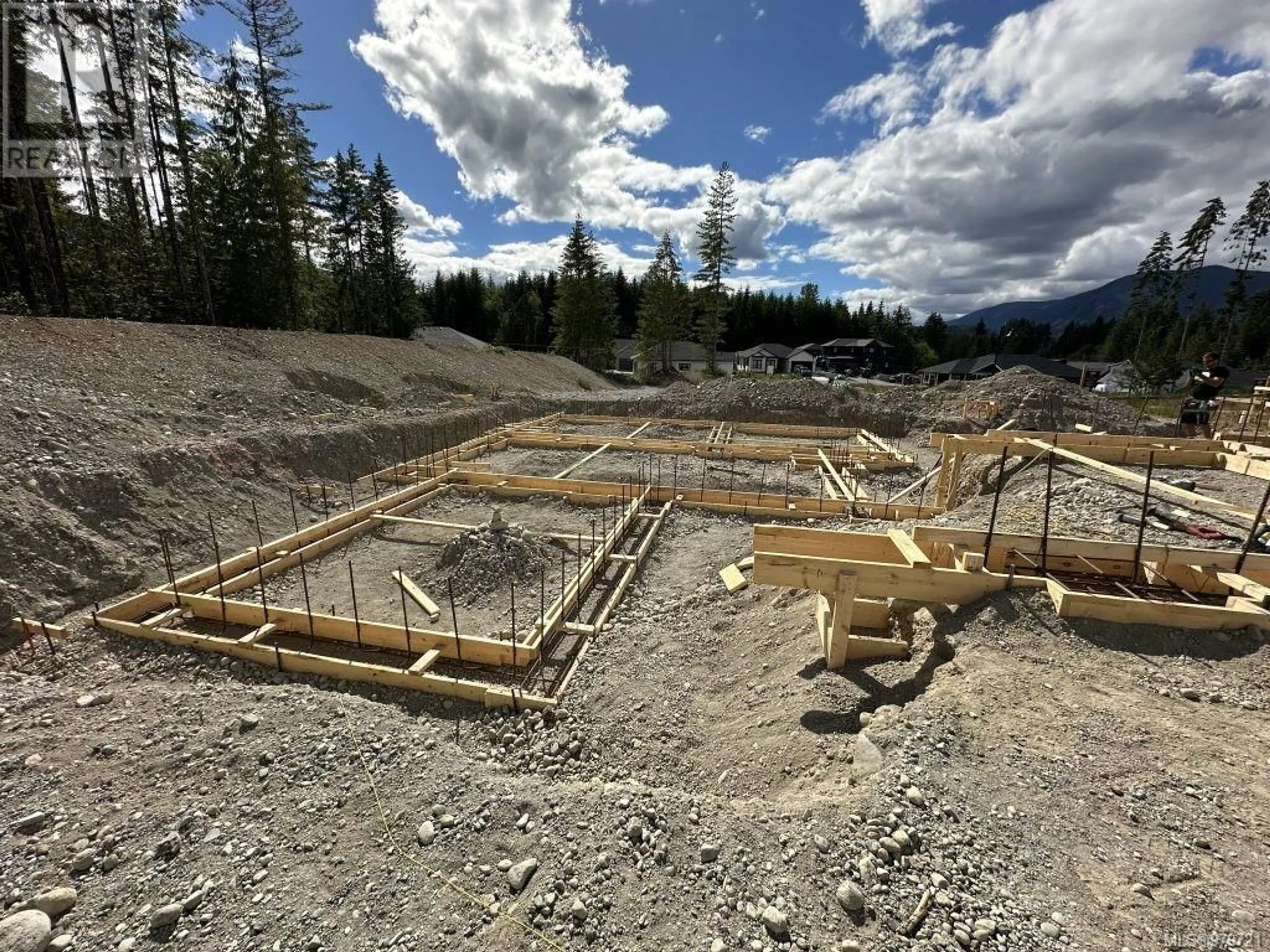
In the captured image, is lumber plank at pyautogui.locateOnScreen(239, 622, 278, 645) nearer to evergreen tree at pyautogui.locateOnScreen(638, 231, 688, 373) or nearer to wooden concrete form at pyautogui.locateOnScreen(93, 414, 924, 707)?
wooden concrete form at pyautogui.locateOnScreen(93, 414, 924, 707)

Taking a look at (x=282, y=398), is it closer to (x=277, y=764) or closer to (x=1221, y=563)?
(x=277, y=764)

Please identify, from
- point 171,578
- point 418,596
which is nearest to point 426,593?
point 418,596

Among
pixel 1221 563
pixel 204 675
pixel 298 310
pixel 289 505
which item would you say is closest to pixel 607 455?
pixel 289 505

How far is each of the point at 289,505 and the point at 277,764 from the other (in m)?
6.49

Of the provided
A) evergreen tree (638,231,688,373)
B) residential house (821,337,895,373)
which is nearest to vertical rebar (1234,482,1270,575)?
evergreen tree (638,231,688,373)

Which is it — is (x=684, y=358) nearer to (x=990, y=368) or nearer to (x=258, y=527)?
(x=990, y=368)

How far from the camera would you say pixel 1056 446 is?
21.0 ft

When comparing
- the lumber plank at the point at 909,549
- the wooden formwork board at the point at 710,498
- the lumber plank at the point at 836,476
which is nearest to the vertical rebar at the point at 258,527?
A: the wooden formwork board at the point at 710,498

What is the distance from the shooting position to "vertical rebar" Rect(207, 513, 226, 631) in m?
5.00

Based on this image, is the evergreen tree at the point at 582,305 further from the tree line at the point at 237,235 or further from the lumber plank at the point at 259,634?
the lumber plank at the point at 259,634

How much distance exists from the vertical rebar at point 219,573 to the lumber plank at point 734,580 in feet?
16.1

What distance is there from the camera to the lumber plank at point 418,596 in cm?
538

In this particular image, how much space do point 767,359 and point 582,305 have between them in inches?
1167

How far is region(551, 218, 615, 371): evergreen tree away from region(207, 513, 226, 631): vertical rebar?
1154 inches
